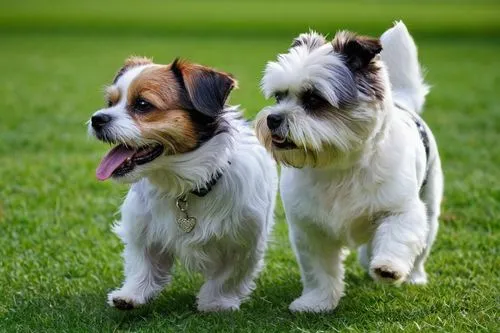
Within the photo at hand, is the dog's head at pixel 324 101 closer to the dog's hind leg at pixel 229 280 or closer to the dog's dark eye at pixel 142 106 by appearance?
the dog's dark eye at pixel 142 106

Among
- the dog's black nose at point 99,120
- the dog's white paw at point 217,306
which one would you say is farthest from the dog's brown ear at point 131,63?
the dog's white paw at point 217,306

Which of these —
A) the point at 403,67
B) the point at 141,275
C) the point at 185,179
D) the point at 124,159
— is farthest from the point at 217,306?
the point at 403,67

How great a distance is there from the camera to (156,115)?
454 centimetres

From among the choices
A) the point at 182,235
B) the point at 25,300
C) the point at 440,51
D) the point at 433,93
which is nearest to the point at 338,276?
the point at 182,235

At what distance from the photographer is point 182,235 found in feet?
15.9

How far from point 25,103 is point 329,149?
9.27m

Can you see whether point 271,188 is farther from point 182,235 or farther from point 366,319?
point 366,319

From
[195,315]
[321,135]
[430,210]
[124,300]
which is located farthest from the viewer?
[430,210]

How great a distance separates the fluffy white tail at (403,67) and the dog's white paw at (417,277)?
3.49ft

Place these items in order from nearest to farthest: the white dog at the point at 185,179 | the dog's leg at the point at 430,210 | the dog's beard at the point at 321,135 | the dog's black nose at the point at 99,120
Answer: the dog's beard at the point at 321,135 → the dog's black nose at the point at 99,120 → the white dog at the point at 185,179 → the dog's leg at the point at 430,210

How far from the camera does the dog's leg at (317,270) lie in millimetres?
4945

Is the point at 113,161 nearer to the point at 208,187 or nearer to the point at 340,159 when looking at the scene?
the point at 208,187

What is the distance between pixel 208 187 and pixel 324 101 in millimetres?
865

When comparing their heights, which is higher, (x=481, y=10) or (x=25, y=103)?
(x=25, y=103)
